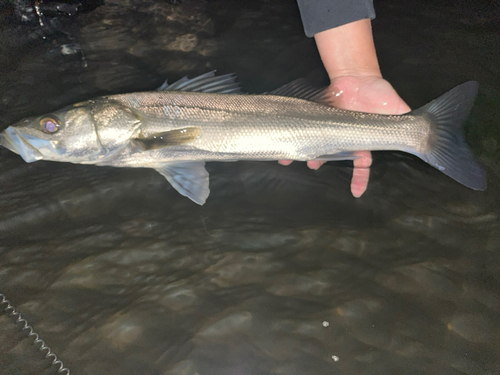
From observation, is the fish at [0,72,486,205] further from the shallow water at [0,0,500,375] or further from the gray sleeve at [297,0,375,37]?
the gray sleeve at [297,0,375,37]

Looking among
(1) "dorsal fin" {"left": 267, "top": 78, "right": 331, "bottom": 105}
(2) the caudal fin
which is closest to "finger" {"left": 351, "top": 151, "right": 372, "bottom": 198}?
(2) the caudal fin

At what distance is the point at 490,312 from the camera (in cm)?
200

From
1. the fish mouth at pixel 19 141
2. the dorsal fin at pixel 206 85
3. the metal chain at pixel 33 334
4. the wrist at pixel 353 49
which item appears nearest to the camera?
the metal chain at pixel 33 334

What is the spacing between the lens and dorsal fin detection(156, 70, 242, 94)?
2590 millimetres

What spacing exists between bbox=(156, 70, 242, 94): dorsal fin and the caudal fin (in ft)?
4.98

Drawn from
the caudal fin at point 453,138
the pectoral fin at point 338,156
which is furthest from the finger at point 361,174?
the caudal fin at point 453,138

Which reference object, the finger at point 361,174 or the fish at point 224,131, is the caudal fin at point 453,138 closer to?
the fish at point 224,131

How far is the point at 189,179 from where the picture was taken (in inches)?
101

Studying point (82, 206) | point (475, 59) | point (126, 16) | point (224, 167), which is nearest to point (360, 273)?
point (224, 167)

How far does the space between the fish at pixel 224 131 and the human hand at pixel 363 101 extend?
32cm

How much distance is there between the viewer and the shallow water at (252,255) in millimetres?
1825

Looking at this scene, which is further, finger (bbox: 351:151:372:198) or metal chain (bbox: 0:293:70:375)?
finger (bbox: 351:151:372:198)

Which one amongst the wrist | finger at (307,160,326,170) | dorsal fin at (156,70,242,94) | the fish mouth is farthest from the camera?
the wrist

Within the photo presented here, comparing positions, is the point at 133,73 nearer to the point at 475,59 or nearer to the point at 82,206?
the point at 82,206
